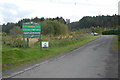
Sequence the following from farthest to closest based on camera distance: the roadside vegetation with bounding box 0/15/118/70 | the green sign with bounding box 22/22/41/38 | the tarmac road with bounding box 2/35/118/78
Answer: the green sign with bounding box 22/22/41/38
the roadside vegetation with bounding box 0/15/118/70
the tarmac road with bounding box 2/35/118/78

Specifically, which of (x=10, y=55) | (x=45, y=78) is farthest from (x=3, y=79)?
(x=10, y=55)

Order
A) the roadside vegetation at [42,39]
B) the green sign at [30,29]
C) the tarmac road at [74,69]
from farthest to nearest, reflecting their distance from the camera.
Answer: the green sign at [30,29], the roadside vegetation at [42,39], the tarmac road at [74,69]

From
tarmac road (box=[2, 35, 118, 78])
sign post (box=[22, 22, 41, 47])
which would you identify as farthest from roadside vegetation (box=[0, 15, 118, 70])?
tarmac road (box=[2, 35, 118, 78])

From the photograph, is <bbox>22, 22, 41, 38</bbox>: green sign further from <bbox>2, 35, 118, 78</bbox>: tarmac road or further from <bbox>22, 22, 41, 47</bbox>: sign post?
<bbox>2, 35, 118, 78</bbox>: tarmac road

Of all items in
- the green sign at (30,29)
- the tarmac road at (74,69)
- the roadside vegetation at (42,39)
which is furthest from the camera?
the green sign at (30,29)

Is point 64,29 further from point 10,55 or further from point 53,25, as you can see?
point 10,55

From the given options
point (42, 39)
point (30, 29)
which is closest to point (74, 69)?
point (30, 29)

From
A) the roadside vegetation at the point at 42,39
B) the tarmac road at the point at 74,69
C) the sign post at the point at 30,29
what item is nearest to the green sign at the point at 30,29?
the sign post at the point at 30,29

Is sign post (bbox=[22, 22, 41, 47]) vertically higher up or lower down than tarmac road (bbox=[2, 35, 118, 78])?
higher up

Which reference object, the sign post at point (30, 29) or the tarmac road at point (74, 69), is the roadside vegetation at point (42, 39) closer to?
the sign post at point (30, 29)

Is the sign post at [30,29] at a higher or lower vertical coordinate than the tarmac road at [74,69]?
higher

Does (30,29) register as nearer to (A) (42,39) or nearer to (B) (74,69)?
(A) (42,39)

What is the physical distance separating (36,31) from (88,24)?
13363 centimetres

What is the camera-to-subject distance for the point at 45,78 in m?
8.73
